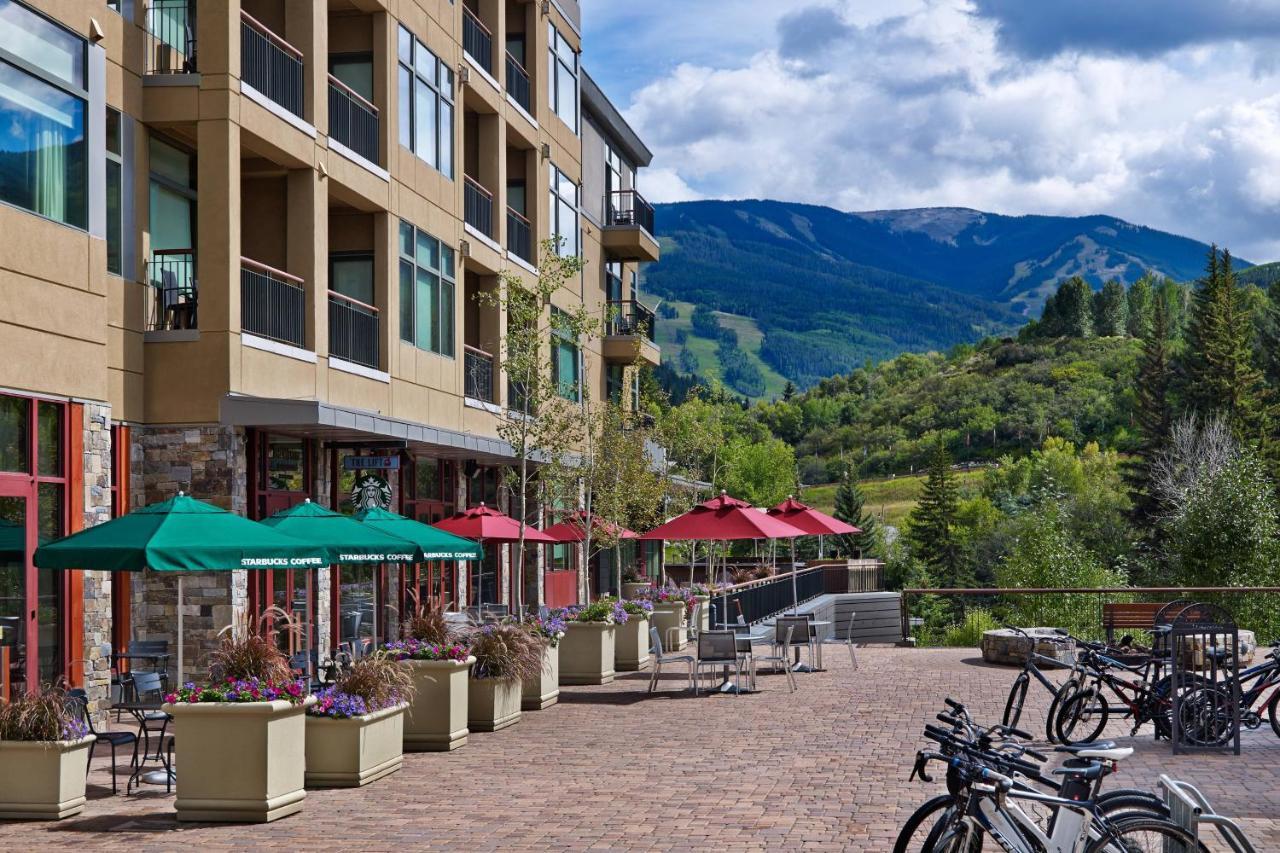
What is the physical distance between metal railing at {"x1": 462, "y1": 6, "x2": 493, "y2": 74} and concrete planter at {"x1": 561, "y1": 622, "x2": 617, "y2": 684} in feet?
42.6

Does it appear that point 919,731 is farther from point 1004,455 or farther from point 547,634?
point 1004,455

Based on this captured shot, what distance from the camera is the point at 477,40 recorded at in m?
30.1

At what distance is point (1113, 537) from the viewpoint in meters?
75.2

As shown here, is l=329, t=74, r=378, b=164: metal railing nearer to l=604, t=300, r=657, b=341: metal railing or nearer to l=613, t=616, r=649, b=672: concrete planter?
l=613, t=616, r=649, b=672: concrete planter

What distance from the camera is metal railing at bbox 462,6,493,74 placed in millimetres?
29406

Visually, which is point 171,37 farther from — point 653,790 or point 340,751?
point 653,790

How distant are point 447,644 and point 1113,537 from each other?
65419mm

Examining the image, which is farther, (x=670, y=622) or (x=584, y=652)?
(x=670, y=622)

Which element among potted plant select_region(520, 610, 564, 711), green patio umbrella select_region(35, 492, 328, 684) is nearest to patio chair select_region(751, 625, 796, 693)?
potted plant select_region(520, 610, 564, 711)

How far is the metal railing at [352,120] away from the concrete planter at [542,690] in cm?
938

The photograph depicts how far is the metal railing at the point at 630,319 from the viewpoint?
40.9m

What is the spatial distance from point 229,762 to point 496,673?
5311 millimetres

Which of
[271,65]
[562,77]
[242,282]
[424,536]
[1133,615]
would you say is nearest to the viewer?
[424,536]

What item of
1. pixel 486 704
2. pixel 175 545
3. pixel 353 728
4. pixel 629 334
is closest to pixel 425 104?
pixel 486 704
